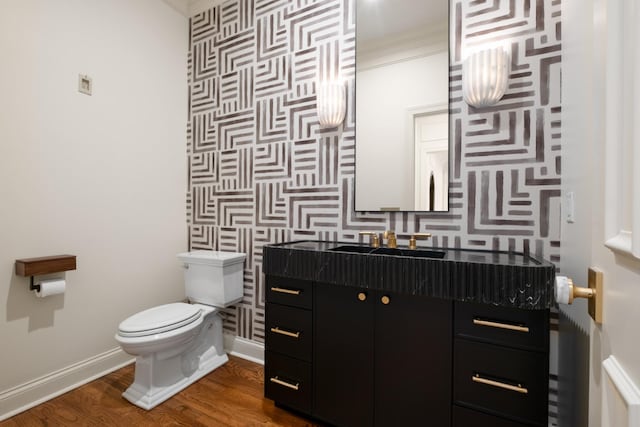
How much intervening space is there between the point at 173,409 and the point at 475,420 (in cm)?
164

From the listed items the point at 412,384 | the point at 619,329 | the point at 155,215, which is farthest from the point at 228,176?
the point at 619,329

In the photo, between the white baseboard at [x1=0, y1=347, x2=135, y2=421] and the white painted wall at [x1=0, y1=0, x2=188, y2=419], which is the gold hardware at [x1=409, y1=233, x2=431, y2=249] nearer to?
the white painted wall at [x1=0, y1=0, x2=188, y2=419]

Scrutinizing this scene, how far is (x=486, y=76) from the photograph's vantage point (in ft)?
5.24

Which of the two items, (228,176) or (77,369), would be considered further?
(228,176)

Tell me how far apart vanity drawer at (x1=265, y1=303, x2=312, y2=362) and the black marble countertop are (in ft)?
0.74

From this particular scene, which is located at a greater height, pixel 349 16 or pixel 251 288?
pixel 349 16

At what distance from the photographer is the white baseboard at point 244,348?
2417 millimetres

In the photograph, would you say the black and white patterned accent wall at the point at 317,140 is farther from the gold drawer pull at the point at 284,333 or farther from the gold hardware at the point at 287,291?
the gold drawer pull at the point at 284,333

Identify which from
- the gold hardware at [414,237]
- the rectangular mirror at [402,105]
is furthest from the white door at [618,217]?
the rectangular mirror at [402,105]

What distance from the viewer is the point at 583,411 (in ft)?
3.80

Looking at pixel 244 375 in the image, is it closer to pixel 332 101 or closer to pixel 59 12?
pixel 332 101

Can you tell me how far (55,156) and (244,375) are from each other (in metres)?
1.92

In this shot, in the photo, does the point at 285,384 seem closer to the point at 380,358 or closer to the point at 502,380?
the point at 380,358

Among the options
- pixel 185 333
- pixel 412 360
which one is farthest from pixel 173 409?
pixel 412 360
